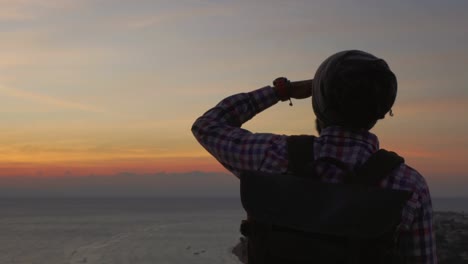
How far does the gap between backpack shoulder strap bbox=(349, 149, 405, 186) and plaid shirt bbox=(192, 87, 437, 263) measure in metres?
0.04

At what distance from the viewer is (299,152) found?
7.48 feet

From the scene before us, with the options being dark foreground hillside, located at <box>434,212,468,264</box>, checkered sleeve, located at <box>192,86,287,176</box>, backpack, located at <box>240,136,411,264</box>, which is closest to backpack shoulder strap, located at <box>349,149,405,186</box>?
backpack, located at <box>240,136,411,264</box>

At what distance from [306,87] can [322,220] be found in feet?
2.51

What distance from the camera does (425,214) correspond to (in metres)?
2.19

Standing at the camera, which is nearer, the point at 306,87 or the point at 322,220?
the point at 322,220

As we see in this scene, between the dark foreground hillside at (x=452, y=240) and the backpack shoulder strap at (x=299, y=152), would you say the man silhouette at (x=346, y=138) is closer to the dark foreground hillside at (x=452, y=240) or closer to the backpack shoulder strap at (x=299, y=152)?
the backpack shoulder strap at (x=299, y=152)

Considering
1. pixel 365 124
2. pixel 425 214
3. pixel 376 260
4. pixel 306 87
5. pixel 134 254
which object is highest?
pixel 306 87

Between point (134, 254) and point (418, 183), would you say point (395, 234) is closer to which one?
point (418, 183)

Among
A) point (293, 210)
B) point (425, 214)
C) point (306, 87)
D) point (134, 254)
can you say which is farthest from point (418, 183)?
point (134, 254)

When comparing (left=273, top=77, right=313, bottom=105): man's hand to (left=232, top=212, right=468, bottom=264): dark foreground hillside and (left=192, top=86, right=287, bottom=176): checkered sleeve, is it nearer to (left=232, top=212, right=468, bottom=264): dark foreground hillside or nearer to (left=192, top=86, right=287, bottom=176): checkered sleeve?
(left=192, top=86, right=287, bottom=176): checkered sleeve

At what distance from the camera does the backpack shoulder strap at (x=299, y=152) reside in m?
2.26

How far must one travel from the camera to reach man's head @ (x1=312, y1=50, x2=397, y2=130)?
220cm

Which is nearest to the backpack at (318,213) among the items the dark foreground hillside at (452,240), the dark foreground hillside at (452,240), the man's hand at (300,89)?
the man's hand at (300,89)

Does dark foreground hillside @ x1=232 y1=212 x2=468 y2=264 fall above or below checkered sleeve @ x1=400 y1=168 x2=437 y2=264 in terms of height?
below
